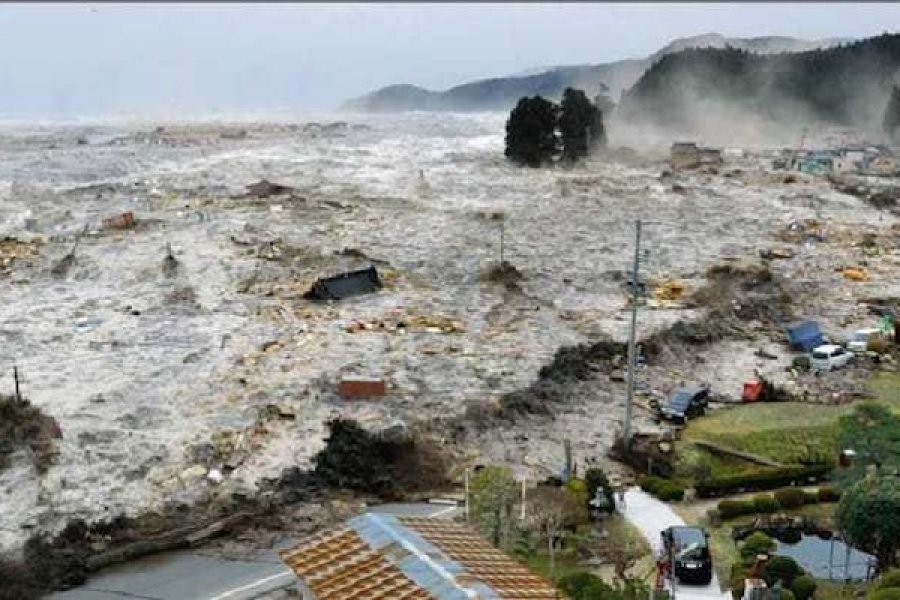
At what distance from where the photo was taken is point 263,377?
25.5 meters

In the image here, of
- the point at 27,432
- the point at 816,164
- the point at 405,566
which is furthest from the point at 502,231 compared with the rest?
the point at 816,164

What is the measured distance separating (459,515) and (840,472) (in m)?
6.24

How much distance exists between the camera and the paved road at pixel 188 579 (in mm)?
16297

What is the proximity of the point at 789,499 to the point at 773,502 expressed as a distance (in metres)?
0.27

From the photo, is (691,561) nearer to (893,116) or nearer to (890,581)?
(890,581)

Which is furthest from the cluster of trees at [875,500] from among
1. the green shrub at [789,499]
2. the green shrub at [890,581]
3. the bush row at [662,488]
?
the bush row at [662,488]

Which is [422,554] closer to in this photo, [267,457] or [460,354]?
[267,457]

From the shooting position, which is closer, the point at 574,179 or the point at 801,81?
the point at 574,179

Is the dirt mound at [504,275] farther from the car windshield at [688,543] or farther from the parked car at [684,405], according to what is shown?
the car windshield at [688,543]

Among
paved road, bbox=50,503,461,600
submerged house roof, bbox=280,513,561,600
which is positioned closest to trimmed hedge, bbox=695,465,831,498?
paved road, bbox=50,503,461,600

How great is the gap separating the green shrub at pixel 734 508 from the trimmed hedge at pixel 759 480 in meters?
0.85

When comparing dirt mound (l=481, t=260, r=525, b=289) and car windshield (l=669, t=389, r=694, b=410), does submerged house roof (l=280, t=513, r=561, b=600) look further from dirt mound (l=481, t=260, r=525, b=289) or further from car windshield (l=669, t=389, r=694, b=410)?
dirt mound (l=481, t=260, r=525, b=289)

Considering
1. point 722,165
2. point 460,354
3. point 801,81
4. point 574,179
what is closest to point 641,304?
point 460,354

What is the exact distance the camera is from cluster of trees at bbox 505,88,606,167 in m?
68.1
